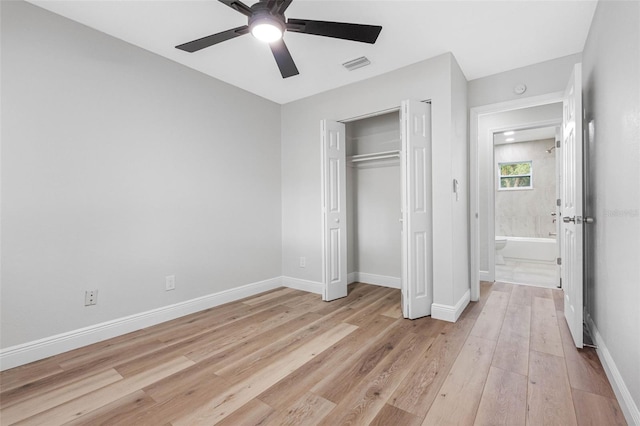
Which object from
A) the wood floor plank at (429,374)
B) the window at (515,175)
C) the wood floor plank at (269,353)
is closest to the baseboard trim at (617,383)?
the wood floor plank at (429,374)

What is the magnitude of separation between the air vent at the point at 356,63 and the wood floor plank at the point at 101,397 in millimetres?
3006

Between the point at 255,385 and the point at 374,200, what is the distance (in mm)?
2887

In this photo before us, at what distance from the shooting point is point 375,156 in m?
3.89

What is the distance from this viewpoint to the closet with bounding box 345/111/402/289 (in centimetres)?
396

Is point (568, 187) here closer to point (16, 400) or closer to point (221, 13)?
point (221, 13)

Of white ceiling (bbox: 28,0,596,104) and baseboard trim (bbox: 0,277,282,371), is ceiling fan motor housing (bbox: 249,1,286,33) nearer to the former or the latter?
white ceiling (bbox: 28,0,596,104)

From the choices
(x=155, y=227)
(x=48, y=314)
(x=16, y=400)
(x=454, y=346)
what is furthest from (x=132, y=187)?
(x=454, y=346)

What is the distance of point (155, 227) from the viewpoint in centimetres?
282

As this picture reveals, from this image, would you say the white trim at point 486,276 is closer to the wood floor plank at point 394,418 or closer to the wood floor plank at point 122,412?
the wood floor plank at point 394,418

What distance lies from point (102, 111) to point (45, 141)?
481 millimetres

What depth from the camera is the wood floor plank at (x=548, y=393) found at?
4.91 ft

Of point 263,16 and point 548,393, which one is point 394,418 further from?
point 263,16

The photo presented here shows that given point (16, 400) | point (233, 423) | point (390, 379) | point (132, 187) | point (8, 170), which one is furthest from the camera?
point (132, 187)

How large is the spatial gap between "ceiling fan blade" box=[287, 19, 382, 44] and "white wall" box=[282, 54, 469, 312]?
123 centimetres
